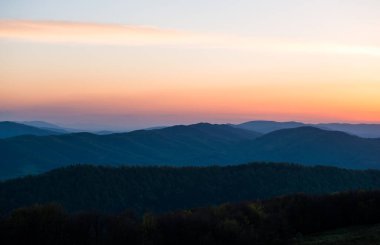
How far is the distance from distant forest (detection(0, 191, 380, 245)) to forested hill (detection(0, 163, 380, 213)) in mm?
106973

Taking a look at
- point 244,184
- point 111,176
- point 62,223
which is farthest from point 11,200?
point 62,223

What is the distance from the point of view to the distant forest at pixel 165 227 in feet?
131

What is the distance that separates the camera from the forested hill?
159750mm

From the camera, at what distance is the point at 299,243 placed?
122 feet

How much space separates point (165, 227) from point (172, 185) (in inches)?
5383

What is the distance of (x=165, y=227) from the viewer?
41.9 m

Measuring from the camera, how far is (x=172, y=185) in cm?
17775

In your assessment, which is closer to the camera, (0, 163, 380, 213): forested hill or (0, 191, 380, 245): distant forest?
(0, 191, 380, 245): distant forest

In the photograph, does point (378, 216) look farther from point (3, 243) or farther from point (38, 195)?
point (38, 195)

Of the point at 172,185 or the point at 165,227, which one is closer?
the point at 165,227

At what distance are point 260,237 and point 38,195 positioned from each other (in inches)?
5184

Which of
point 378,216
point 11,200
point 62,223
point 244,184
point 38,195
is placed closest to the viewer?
point 62,223

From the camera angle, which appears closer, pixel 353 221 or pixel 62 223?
pixel 62 223

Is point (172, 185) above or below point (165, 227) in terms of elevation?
below
